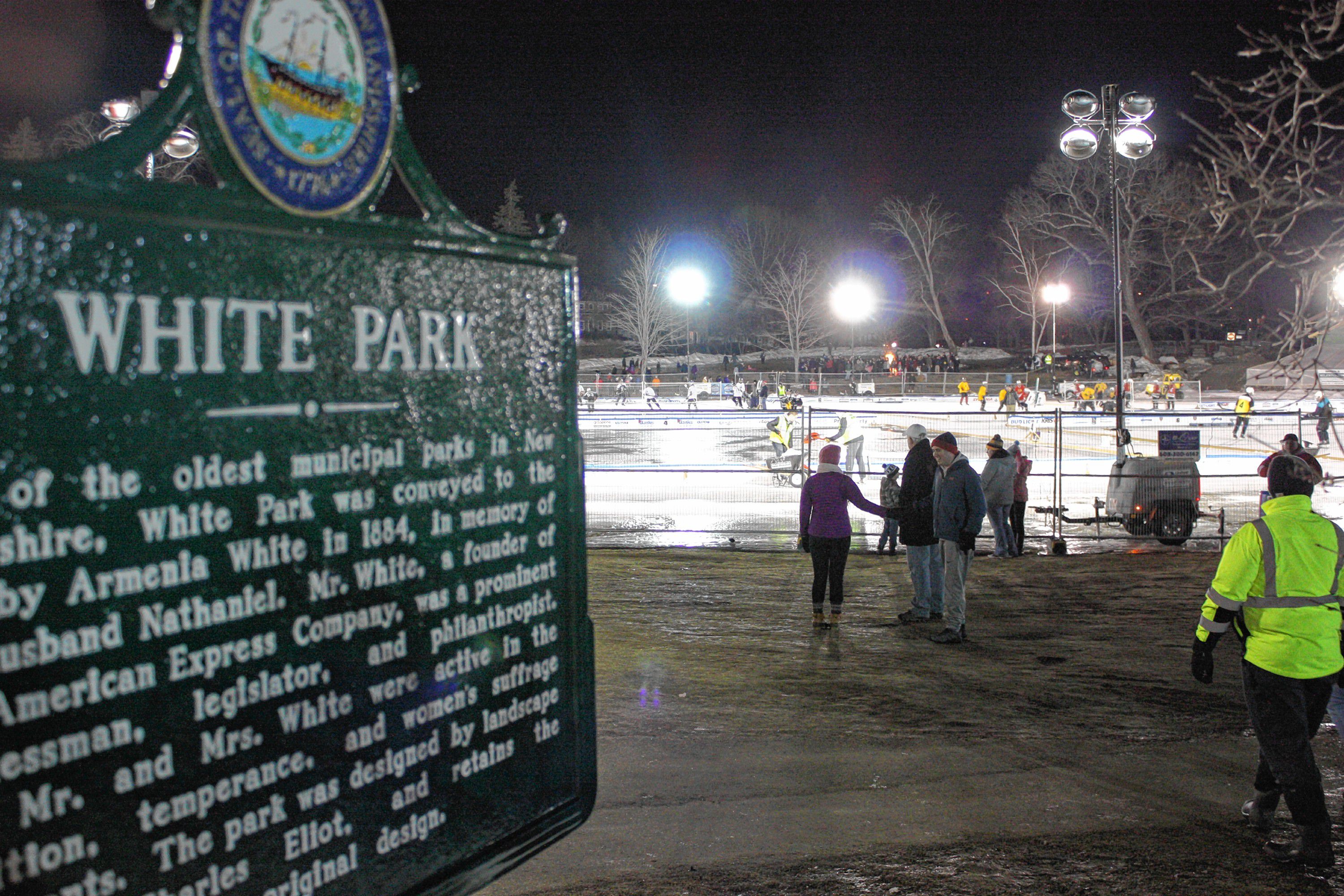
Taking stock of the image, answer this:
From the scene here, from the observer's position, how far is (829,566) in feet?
34.1

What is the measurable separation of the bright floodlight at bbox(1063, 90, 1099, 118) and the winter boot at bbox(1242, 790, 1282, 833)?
13247 millimetres

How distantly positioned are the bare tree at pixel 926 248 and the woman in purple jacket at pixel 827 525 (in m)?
80.3

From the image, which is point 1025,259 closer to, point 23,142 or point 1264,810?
point 23,142

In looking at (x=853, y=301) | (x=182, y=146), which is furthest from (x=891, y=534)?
(x=853, y=301)

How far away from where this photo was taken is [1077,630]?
1025 cm

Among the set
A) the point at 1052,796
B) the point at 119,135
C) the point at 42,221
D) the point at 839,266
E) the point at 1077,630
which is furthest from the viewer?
the point at 839,266

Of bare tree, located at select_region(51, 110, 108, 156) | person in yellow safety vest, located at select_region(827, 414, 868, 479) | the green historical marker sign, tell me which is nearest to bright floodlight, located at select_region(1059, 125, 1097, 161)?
person in yellow safety vest, located at select_region(827, 414, 868, 479)

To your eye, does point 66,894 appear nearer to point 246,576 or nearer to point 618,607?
point 246,576

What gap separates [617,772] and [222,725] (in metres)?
4.97

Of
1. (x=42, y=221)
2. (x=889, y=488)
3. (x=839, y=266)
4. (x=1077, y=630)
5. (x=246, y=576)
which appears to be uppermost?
(x=839, y=266)

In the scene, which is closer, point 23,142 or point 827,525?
point 827,525

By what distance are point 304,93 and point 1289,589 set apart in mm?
5133

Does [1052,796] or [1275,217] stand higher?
[1275,217]

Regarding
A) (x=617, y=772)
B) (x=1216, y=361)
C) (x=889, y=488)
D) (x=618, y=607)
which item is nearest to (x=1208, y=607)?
(x=617, y=772)
